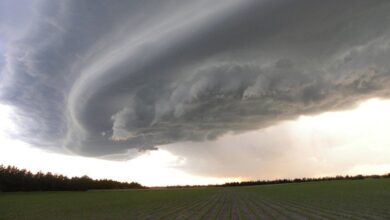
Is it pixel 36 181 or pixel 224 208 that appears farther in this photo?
pixel 36 181

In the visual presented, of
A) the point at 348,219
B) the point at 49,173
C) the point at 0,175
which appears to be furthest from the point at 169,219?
the point at 49,173

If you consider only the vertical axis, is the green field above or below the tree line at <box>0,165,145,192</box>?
below

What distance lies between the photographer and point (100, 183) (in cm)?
18175

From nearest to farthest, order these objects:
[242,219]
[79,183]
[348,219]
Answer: [348,219], [242,219], [79,183]

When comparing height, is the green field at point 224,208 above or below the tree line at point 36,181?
below

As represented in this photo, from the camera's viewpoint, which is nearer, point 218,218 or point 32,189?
point 218,218

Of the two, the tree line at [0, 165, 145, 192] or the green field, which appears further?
Answer: the tree line at [0, 165, 145, 192]

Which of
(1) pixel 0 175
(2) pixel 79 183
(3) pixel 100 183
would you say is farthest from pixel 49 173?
(3) pixel 100 183

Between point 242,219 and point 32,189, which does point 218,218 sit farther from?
point 32,189

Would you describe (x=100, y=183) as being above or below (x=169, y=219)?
above

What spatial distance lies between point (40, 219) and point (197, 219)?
14.6 m

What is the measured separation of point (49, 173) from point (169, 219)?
129065mm

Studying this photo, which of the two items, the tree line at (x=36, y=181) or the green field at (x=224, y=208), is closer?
the green field at (x=224, y=208)

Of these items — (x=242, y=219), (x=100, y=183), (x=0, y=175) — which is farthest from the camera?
(x=100, y=183)
